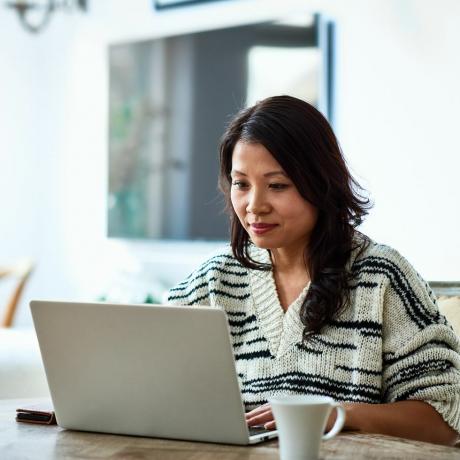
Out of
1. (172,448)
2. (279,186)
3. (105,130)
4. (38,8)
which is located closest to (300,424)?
(172,448)

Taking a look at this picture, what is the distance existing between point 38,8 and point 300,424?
3.82 metres

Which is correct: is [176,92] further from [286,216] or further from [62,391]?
[62,391]

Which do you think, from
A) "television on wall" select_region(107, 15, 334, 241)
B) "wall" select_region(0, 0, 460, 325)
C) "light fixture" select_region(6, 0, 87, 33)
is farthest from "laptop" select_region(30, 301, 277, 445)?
"light fixture" select_region(6, 0, 87, 33)

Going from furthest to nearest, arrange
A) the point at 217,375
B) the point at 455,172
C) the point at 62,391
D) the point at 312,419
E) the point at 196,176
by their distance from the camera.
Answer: the point at 196,176 < the point at 455,172 < the point at 62,391 < the point at 217,375 < the point at 312,419

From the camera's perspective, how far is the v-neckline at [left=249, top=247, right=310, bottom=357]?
165 cm

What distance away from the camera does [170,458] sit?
1228 millimetres

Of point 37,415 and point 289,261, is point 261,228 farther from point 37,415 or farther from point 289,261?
point 37,415

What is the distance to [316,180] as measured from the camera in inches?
64.2

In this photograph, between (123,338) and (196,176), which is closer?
(123,338)

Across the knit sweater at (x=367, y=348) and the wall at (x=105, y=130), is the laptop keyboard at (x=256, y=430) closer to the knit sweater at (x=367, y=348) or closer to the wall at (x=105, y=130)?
the knit sweater at (x=367, y=348)

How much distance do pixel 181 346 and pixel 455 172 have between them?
2096 mm

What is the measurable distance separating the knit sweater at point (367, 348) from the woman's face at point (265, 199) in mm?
132

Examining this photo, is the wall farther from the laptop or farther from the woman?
the laptop

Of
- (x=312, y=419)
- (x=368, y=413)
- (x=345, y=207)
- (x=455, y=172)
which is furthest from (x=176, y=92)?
(x=312, y=419)
